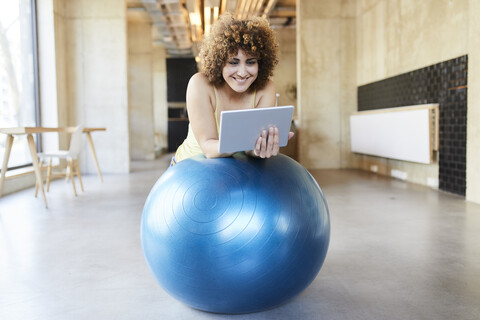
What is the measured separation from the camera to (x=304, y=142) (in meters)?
7.61

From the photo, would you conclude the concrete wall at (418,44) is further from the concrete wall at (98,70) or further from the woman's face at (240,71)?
the concrete wall at (98,70)

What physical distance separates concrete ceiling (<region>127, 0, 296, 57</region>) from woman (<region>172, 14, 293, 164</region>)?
498cm

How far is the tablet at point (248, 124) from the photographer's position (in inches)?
55.7

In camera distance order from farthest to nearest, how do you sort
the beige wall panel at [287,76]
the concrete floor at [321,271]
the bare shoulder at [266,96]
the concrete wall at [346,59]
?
the beige wall panel at [287,76], the concrete wall at [346,59], the bare shoulder at [266,96], the concrete floor at [321,271]

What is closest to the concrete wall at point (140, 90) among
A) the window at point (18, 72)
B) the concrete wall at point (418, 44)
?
the window at point (18, 72)

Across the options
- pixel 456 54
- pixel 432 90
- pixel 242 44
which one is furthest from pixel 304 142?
pixel 242 44

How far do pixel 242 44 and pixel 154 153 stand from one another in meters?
9.30

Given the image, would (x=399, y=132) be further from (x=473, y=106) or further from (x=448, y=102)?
(x=473, y=106)

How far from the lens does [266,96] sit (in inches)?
81.1

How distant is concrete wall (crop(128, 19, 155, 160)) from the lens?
1062 cm

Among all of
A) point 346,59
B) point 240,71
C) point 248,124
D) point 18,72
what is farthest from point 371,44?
point 248,124

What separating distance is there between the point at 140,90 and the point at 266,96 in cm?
915

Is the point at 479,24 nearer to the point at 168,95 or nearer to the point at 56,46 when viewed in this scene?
the point at 56,46

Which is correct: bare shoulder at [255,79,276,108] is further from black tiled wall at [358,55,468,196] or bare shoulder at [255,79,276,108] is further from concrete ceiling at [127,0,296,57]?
concrete ceiling at [127,0,296,57]
